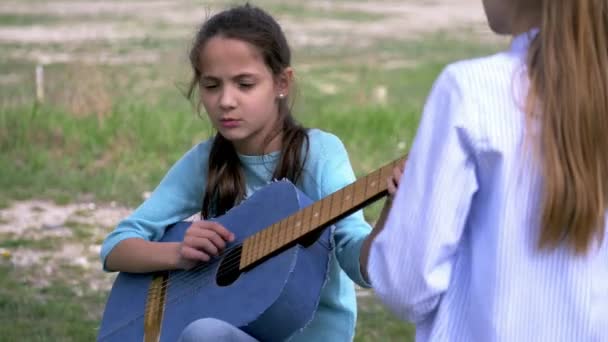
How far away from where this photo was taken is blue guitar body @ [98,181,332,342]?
2975 millimetres

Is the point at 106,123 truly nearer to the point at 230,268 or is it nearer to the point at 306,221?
the point at 230,268

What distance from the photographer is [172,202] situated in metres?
3.50

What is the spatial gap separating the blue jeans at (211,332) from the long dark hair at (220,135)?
54 cm

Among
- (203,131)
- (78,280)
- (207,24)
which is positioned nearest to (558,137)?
(207,24)

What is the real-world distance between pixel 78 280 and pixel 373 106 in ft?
11.9

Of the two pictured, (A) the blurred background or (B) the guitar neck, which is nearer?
(B) the guitar neck

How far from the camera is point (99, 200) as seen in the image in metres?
6.71

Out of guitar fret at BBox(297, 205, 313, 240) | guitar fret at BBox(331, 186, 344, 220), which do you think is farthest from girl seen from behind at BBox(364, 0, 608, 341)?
guitar fret at BBox(297, 205, 313, 240)

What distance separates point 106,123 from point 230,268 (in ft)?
15.5

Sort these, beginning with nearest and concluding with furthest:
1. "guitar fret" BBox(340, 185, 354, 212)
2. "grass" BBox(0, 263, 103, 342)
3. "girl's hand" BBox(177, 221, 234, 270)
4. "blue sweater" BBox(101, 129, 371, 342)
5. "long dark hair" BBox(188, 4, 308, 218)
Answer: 1. "guitar fret" BBox(340, 185, 354, 212)
2. "blue sweater" BBox(101, 129, 371, 342)
3. "girl's hand" BBox(177, 221, 234, 270)
4. "long dark hair" BBox(188, 4, 308, 218)
5. "grass" BBox(0, 263, 103, 342)

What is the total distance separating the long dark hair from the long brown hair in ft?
4.34

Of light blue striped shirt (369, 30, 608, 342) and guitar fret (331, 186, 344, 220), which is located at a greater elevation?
light blue striped shirt (369, 30, 608, 342)

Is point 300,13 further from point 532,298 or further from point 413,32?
point 532,298

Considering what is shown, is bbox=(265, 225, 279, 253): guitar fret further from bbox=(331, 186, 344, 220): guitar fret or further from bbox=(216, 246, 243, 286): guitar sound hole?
bbox=(331, 186, 344, 220): guitar fret
